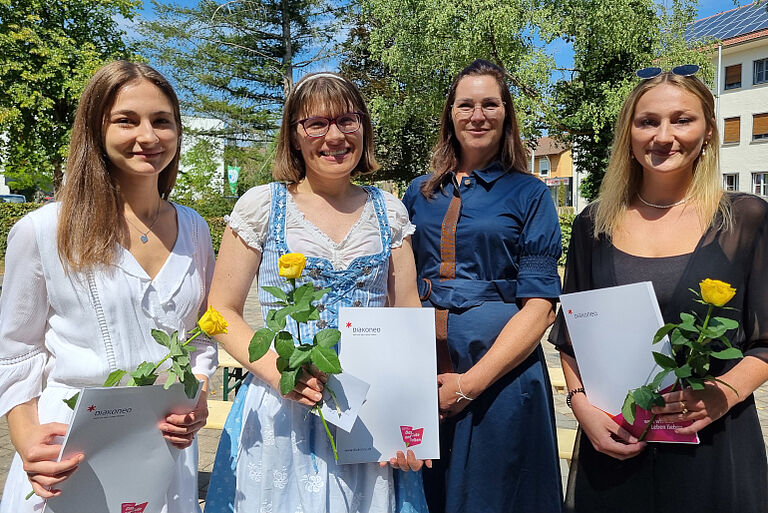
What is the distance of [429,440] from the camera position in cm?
195

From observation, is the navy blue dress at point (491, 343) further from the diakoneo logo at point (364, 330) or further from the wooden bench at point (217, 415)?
the wooden bench at point (217, 415)

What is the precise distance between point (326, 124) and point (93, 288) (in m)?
0.92

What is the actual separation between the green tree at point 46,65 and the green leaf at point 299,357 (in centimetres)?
1668

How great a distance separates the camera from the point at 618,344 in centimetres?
189

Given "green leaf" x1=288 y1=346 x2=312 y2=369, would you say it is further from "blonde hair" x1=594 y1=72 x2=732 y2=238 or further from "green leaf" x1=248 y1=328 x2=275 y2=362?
"blonde hair" x1=594 y1=72 x2=732 y2=238

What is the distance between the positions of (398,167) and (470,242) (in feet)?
87.4

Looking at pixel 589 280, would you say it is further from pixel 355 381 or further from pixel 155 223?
pixel 155 223

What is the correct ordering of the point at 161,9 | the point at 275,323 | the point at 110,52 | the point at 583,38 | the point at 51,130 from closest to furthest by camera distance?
the point at 275,323 → the point at 583,38 → the point at 51,130 → the point at 110,52 → the point at 161,9

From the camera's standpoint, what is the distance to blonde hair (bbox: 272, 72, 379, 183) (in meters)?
2.08

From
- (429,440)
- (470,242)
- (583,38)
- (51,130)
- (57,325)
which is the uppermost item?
(583,38)

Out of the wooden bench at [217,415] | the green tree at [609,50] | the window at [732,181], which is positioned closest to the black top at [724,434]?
the wooden bench at [217,415]

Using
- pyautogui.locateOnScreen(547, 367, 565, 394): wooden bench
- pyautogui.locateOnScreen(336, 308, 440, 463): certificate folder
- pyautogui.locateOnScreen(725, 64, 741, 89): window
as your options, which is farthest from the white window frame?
pyautogui.locateOnScreen(336, 308, 440, 463): certificate folder

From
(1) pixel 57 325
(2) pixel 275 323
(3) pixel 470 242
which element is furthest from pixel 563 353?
(1) pixel 57 325

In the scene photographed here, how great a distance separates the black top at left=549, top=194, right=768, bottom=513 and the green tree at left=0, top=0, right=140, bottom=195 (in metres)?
17.1
